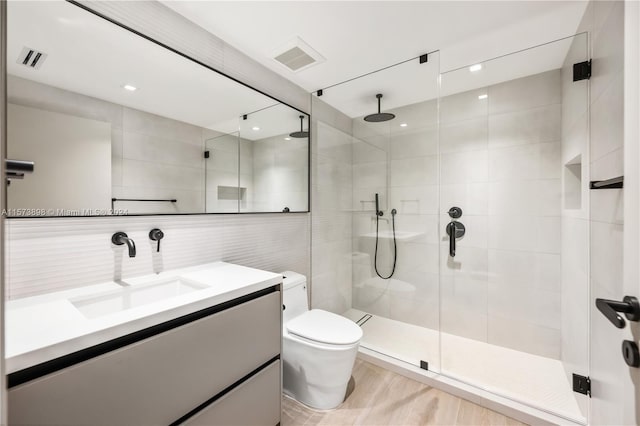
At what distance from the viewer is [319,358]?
153 centimetres

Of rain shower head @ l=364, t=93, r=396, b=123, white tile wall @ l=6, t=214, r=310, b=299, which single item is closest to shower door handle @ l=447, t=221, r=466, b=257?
rain shower head @ l=364, t=93, r=396, b=123

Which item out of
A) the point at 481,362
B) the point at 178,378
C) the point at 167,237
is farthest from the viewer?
the point at 481,362

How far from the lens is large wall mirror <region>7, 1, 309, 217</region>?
100 cm

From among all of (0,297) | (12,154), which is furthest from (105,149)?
(0,297)

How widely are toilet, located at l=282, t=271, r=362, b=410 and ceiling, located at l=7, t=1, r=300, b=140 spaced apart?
137 centimetres

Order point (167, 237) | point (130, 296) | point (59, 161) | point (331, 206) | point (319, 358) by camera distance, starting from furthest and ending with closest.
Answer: point (331, 206)
point (319, 358)
point (167, 237)
point (130, 296)
point (59, 161)

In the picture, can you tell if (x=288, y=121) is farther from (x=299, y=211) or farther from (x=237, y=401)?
(x=237, y=401)

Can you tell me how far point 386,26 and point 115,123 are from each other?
5.03 ft

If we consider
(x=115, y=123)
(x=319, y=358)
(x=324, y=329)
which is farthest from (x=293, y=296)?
(x=115, y=123)

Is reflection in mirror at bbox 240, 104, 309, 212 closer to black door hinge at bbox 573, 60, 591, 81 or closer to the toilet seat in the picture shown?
the toilet seat

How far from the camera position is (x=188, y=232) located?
4.94ft

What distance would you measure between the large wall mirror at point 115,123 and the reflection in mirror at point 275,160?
2 cm

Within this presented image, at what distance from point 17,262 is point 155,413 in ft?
2.50

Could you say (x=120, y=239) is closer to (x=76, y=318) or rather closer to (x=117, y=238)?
(x=117, y=238)
